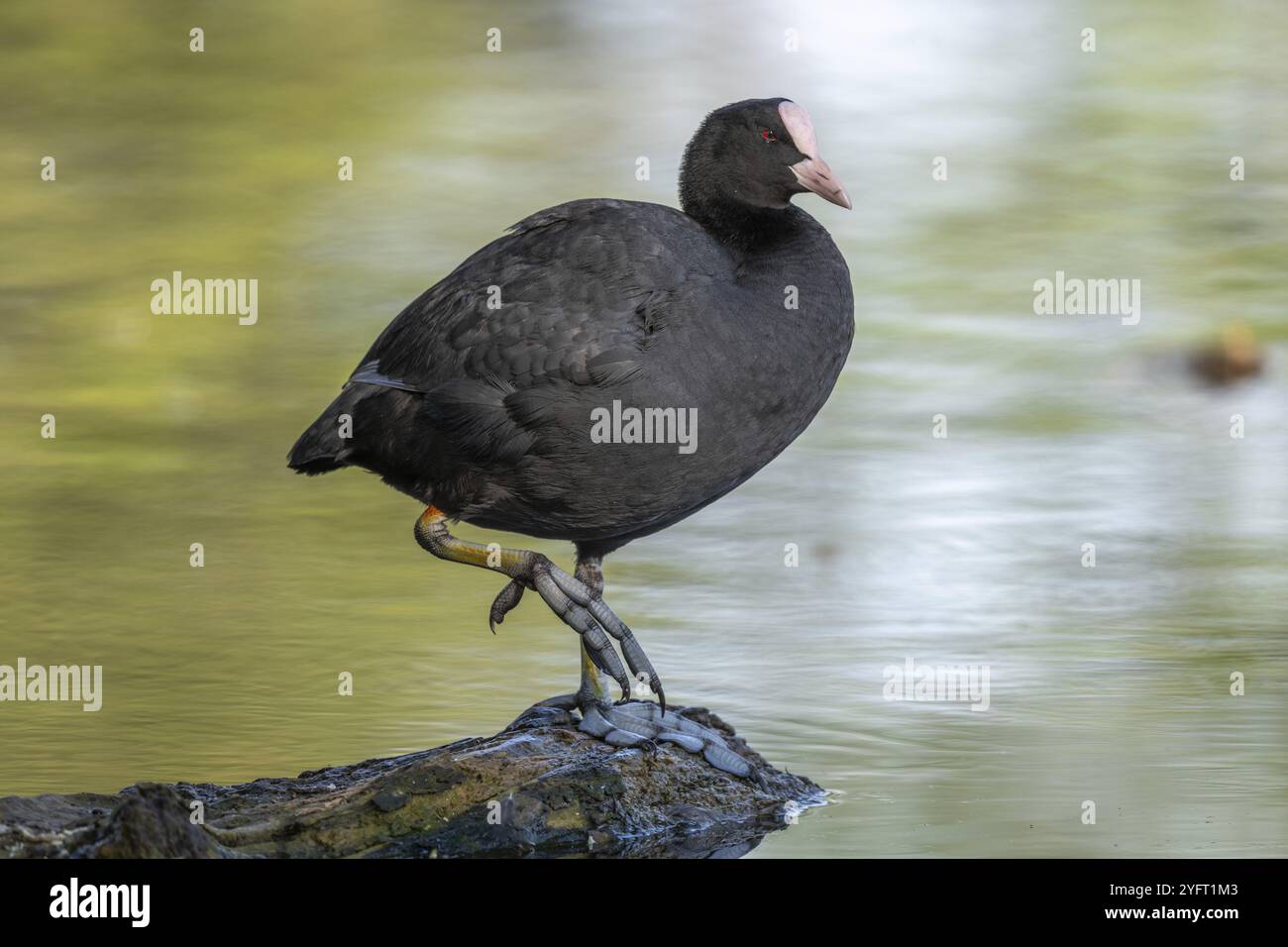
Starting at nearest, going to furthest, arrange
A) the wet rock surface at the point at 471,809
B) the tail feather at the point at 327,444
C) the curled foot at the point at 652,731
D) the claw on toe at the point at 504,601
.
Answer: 1. the wet rock surface at the point at 471,809
2. the curled foot at the point at 652,731
3. the tail feather at the point at 327,444
4. the claw on toe at the point at 504,601

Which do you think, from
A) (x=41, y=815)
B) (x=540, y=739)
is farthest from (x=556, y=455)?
(x=41, y=815)

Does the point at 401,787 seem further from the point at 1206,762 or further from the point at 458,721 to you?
the point at 1206,762

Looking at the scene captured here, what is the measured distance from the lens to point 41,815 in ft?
20.7

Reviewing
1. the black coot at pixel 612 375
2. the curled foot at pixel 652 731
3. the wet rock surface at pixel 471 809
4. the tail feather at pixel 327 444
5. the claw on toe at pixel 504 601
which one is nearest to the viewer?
the wet rock surface at pixel 471 809

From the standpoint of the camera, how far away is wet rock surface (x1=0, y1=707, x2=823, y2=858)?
19.6 ft

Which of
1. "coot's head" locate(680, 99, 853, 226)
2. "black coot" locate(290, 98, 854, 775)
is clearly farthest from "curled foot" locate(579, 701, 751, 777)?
"coot's head" locate(680, 99, 853, 226)

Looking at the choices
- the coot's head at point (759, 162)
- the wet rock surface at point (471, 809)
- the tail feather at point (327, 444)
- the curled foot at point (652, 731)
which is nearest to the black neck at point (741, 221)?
the coot's head at point (759, 162)

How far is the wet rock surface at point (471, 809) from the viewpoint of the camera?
5.99 m

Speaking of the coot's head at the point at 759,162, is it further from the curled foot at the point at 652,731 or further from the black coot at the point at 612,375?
the curled foot at the point at 652,731

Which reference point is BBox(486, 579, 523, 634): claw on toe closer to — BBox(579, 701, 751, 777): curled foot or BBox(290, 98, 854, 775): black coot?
BBox(290, 98, 854, 775): black coot

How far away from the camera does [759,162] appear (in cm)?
742

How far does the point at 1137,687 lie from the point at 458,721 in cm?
300

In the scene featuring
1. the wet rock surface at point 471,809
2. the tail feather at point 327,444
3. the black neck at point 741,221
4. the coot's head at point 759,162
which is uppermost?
the coot's head at point 759,162

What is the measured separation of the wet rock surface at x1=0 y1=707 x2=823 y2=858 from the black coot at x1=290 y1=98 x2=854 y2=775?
0.20 metres
